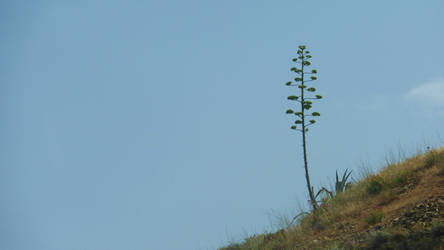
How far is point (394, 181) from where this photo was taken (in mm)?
9664

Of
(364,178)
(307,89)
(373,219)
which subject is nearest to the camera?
(373,219)

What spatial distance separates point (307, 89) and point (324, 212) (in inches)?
154

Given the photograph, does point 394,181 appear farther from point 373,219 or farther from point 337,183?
point 337,183

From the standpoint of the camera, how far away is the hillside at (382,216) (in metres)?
6.58

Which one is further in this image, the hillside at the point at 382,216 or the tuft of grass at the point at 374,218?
the tuft of grass at the point at 374,218

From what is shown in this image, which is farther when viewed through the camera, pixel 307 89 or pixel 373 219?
pixel 307 89

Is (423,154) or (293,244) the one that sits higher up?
(423,154)

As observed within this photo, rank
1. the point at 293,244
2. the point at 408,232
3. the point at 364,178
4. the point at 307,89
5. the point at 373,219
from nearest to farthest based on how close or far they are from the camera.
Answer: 1. the point at 408,232
2. the point at 373,219
3. the point at 293,244
4. the point at 364,178
5. the point at 307,89

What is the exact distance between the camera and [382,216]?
7.98m

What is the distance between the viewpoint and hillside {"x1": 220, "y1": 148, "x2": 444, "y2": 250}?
658 centimetres

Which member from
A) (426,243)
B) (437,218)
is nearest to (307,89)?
(437,218)

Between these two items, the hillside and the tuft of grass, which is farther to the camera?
the tuft of grass

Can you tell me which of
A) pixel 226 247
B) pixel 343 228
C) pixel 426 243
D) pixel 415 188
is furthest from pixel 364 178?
pixel 426 243

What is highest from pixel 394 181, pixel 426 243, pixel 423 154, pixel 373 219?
pixel 423 154
